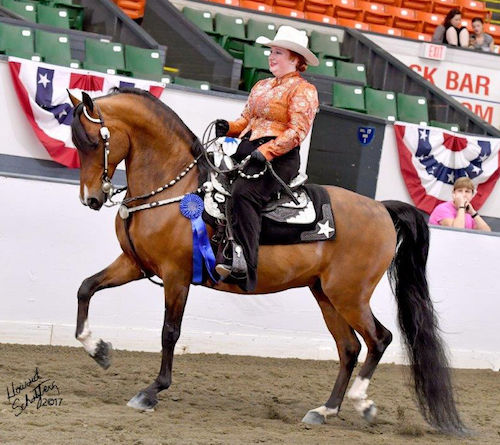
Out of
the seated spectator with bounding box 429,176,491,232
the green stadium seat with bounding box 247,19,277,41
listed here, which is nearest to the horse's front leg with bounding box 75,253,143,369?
the seated spectator with bounding box 429,176,491,232

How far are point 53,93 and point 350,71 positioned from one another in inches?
215

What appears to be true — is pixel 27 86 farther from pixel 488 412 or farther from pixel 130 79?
pixel 488 412

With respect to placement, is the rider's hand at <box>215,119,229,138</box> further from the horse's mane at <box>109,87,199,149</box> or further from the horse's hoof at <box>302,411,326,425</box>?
the horse's hoof at <box>302,411,326,425</box>

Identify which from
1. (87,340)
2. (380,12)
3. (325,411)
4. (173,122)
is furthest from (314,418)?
(380,12)

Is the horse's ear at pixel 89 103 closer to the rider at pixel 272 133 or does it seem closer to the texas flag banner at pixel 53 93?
the rider at pixel 272 133

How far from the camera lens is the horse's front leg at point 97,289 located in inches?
237

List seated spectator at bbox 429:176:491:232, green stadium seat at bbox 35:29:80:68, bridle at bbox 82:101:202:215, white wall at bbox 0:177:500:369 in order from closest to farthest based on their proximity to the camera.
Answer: bridle at bbox 82:101:202:215
white wall at bbox 0:177:500:369
seated spectator at bbox 429:176:491:232
green stadium seat at bbox 35:29:80:68

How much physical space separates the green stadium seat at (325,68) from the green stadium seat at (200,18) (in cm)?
154

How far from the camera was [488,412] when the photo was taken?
709 centimetres

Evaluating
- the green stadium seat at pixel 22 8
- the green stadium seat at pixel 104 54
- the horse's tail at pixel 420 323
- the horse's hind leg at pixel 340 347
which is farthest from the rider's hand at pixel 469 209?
the green stadium seat at pixel 22 8

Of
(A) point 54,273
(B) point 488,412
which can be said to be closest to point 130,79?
(A) point 54,273

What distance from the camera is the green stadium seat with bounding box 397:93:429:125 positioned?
1353cm

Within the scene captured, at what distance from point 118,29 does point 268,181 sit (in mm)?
7166

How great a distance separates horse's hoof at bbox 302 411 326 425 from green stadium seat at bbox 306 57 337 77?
8.10 m
